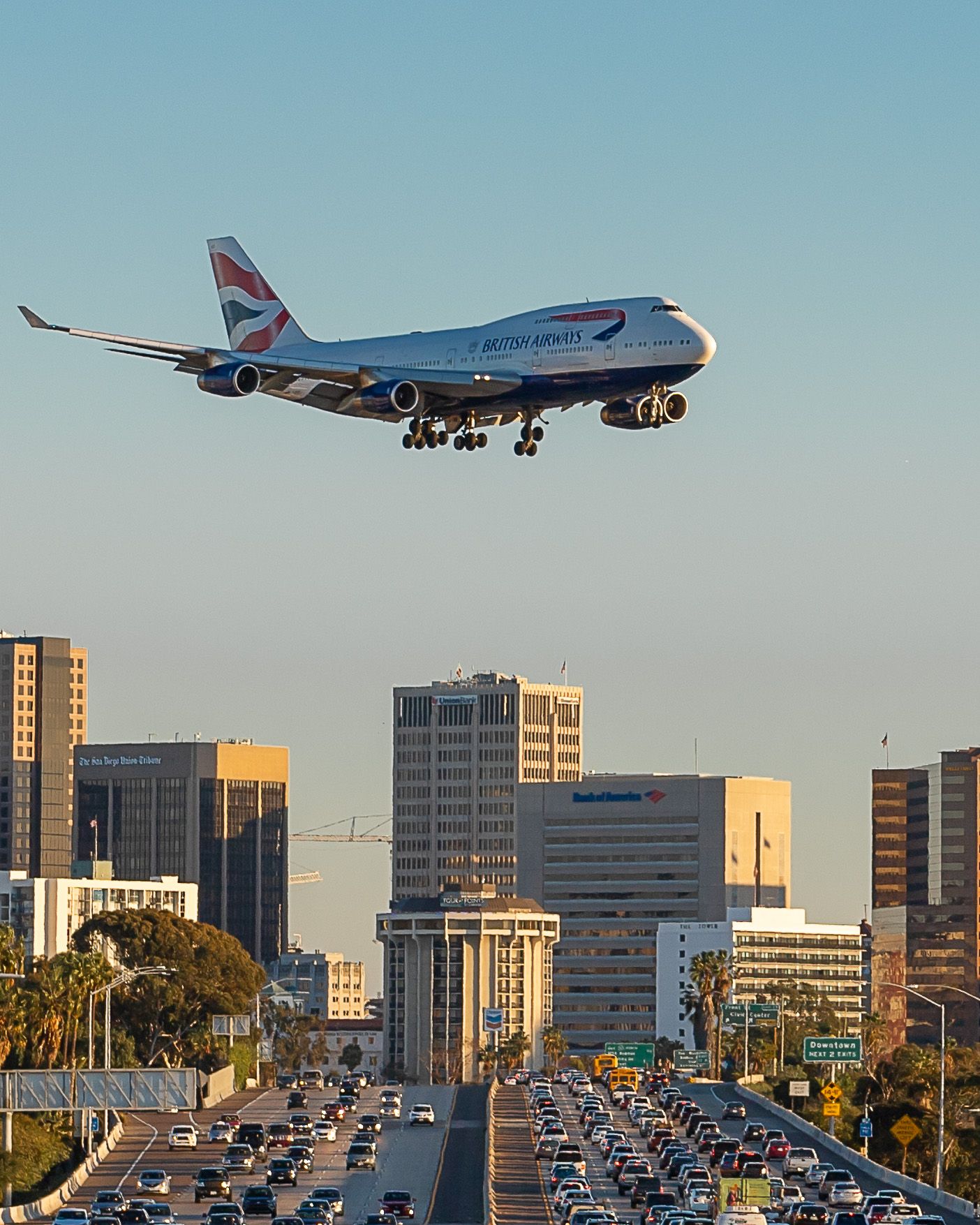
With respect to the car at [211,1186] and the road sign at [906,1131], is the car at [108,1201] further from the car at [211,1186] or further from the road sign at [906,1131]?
the road sign at [906,1131]

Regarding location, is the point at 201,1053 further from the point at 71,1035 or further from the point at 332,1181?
the point at 332,1181

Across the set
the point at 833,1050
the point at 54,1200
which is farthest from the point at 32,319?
the point at 833,1050

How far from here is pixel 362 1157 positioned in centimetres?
11788

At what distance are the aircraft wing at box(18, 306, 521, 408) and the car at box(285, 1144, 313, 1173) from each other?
1637 inches

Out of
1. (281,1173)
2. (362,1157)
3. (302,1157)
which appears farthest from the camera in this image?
(362,1157)

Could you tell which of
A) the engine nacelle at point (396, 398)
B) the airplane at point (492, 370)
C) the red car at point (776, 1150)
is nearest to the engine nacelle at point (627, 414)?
the airplane at point (492, 370)

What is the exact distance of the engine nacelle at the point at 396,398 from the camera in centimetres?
8331

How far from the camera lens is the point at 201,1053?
195m

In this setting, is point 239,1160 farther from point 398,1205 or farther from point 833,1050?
point 833,1050

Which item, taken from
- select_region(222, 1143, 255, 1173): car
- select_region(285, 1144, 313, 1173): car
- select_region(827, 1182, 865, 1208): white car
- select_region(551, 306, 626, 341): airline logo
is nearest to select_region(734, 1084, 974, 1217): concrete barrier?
select_region(827, 1182, 865, 1208): white car

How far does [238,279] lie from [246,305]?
1.52 meters

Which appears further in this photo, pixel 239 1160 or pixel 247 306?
pixel 239 1160

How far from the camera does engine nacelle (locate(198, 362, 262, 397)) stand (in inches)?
3300

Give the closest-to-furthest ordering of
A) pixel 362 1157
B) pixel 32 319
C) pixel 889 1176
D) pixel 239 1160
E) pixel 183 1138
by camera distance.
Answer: pixel 32 319 < pixel 889 1176 < pixel 239 1160 < pixel 362 1157 < pixel 183 1138
